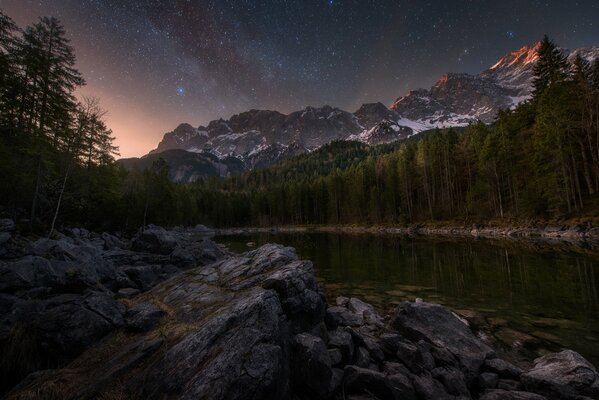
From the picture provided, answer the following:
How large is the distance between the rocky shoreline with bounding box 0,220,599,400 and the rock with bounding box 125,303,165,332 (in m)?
0.04

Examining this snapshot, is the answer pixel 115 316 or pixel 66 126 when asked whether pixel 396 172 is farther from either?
pixel 115 316

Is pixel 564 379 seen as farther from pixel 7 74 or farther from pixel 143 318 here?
pixel 7 74

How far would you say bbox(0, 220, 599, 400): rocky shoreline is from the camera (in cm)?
527

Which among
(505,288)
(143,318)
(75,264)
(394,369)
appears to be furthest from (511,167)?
(75,264)

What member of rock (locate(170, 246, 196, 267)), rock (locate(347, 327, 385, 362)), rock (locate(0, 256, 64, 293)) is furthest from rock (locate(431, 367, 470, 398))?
rock (locate(170, 246, 196, 267))

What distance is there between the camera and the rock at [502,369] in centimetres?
724

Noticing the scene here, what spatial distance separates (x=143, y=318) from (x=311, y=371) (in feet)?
17.6

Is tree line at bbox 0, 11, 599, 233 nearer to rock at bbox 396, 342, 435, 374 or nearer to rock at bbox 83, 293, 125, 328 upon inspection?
rock at bbox 83, 293, 125, 328

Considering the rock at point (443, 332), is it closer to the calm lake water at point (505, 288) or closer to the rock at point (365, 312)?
the rock at point (365, 312)

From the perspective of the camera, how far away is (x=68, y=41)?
3116cm

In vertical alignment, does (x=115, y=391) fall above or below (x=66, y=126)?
below

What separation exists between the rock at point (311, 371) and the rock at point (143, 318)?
4.56 meters

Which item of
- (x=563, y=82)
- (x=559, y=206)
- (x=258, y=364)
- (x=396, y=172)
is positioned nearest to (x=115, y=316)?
Answer: (x=258, y=364)

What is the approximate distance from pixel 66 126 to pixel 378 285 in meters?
39.8
